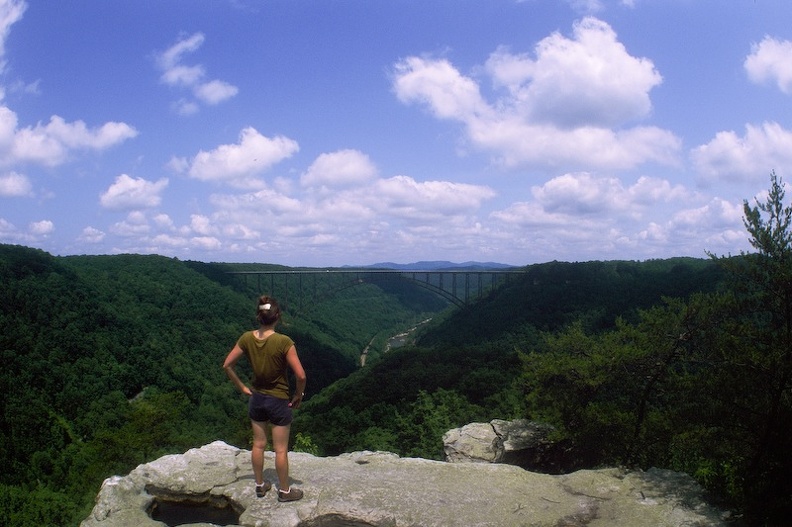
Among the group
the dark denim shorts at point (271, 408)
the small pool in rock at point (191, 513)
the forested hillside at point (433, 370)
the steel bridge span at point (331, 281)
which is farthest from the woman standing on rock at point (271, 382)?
the steel bridge span at point (331, 281)

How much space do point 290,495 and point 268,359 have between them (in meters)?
1.61

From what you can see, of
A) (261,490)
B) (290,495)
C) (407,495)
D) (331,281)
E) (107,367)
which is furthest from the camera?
(331,281)

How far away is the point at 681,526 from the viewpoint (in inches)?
219

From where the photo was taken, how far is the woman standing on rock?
211 inches

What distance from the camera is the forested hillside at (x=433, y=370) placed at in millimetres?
7379

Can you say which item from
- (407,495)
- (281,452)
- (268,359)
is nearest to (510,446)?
(407,495)

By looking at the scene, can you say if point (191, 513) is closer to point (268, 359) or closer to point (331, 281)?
point (268, 359)

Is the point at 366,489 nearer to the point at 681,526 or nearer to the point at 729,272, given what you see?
the point at 681,526

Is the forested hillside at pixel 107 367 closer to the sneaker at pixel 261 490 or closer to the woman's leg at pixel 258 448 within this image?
the sneaker at pixel 261 490

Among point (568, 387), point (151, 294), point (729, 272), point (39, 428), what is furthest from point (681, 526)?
point (151, 294)

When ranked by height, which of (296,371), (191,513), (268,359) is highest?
(268,359)

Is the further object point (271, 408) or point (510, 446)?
point (510, 446)

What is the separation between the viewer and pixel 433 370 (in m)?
37.4

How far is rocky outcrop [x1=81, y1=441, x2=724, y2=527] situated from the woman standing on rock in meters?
0.47
